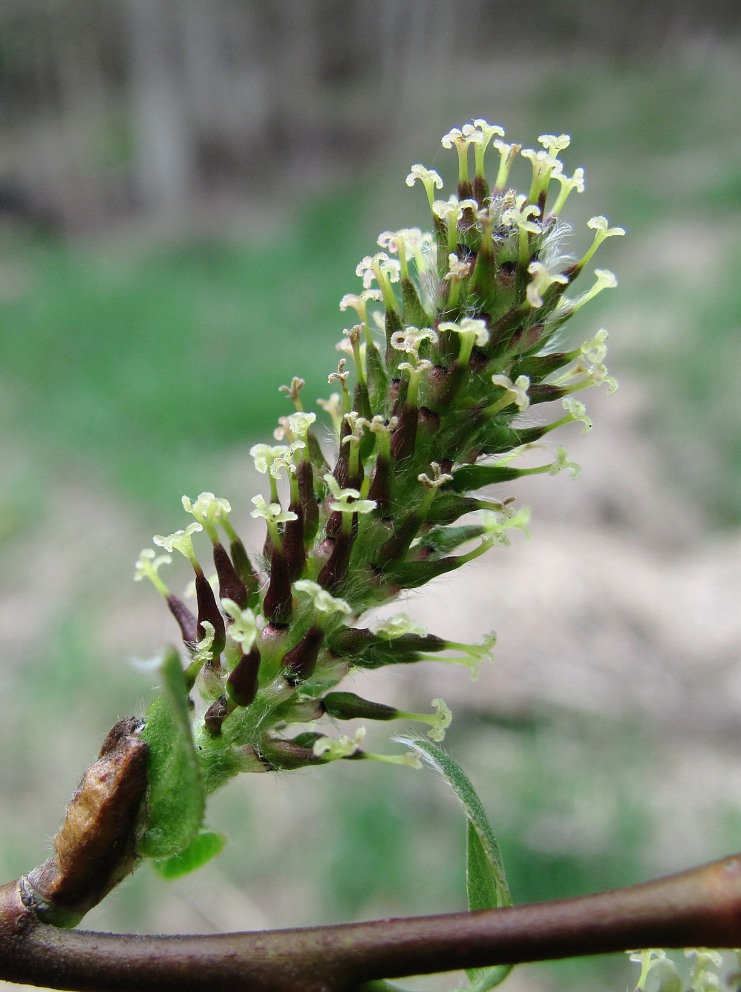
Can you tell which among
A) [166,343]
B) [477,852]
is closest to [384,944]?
[477,852]

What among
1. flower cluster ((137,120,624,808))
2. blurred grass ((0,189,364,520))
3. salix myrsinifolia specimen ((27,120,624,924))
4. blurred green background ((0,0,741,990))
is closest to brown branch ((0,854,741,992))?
salix myrsinifolia specimen ((27,120,624,924))

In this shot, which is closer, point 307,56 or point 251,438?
point 251,438

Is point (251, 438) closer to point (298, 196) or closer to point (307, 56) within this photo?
point (298, 196)

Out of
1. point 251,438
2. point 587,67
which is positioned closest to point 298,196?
point 587,67

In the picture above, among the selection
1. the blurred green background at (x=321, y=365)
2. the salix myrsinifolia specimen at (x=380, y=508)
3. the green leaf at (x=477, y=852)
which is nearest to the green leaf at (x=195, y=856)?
the salix myrsinifolia specimen at (x=380, y=508)

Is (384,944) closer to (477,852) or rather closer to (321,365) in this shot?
(477,852)

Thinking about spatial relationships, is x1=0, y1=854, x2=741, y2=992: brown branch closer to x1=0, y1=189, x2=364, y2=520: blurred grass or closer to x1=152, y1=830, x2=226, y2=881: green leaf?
x1=152, y1=830, x2=226, y2=881: green leaf
